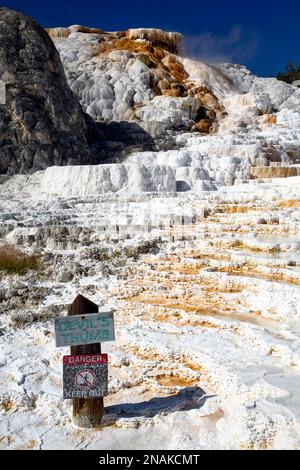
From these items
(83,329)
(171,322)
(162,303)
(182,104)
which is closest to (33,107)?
(182,104)

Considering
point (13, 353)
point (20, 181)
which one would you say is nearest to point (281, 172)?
point (20, 181)

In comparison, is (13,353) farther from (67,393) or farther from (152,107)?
(152,107)

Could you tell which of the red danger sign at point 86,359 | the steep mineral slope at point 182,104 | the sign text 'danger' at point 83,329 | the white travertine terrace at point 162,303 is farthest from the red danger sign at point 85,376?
the steep mineral slope at point 182,104

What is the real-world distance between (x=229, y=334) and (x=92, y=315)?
170 centimetres

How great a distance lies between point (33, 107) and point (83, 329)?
43.9 feet

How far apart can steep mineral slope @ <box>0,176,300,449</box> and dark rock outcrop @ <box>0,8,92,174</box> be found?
6275 mm

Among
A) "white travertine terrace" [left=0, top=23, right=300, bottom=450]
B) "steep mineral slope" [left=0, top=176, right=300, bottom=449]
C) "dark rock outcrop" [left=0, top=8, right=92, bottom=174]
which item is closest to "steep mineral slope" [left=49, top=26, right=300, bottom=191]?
"white travertine terrace" [left=0, top=23, right=300, bottom=450]

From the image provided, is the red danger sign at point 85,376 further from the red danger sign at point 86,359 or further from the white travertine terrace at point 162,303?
the white travertine terrace at point 162,303

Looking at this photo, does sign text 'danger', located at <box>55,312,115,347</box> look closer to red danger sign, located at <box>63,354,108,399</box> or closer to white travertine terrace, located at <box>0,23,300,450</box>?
red danger sign, located at <box>63,354,108,399</box>

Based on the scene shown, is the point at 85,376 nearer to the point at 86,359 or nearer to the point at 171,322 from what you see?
the point at 86,359

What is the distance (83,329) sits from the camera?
276cm

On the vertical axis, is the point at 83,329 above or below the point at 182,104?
below

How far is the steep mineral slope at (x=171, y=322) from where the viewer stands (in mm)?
2832

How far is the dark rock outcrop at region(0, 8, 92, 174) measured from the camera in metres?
14.5
